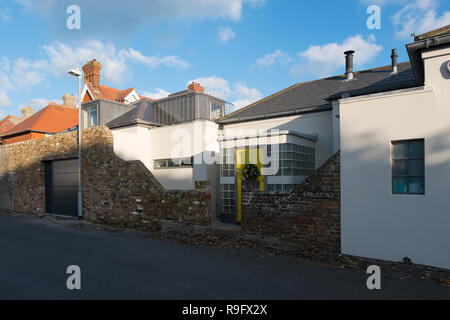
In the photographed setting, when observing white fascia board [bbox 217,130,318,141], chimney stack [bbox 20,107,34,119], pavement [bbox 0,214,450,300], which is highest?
chimney stack [bbox 20,107,34,119]

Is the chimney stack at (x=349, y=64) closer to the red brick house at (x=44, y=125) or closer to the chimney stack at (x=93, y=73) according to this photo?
the chimney stack at (x=93, y=73)

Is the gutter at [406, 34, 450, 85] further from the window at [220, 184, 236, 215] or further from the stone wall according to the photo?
the window at [220, 184, 236, 215]

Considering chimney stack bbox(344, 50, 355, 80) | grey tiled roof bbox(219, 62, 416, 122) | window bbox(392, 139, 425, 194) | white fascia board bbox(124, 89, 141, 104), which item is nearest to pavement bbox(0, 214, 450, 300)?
window bbox(392, 139, 425, 194)

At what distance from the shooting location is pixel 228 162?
34.6ft

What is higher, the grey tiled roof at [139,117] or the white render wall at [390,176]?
the grey tiled roof at [139,117]

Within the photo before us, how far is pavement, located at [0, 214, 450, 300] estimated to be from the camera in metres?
4.75

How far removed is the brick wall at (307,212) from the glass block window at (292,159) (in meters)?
1.73

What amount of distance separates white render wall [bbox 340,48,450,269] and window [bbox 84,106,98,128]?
14.1 m

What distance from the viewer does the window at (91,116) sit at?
16891 mm

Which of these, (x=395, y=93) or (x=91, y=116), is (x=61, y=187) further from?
(x=395, y=93)

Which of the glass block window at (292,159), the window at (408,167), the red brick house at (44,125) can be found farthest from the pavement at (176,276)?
the red brick house at (44,125)

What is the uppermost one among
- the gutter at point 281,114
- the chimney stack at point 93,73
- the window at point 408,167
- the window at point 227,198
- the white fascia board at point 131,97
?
the chimney stack at point 93,73

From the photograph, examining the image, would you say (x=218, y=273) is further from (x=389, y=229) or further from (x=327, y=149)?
(x=327, y=149)
